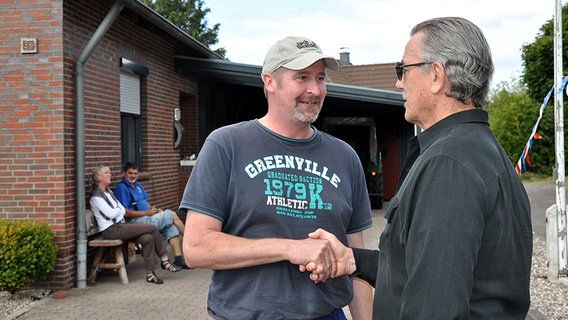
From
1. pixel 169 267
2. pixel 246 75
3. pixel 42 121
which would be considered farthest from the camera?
pixel 246 75

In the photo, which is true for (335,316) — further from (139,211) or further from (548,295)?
(139,211)

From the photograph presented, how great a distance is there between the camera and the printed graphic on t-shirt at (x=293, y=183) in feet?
8.16

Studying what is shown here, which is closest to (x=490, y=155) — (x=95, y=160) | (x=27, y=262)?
(x=27, y=262)

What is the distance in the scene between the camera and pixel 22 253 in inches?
261

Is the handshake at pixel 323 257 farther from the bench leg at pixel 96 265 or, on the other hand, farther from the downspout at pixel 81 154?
the bench leg at pixel 96 265

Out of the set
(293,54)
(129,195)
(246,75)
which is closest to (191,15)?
(246,75)

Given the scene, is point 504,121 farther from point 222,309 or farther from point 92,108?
point 222,309

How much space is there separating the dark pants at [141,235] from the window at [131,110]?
6.20 ft

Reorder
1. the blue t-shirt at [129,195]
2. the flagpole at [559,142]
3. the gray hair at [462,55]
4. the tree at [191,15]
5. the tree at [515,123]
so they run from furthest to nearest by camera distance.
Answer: the tree at [191,15], the tree at [515,123], the blue t-shirt at [129,195], the flagpole at [559,142], the gray hair at [462,55]

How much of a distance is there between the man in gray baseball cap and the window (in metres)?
7.23

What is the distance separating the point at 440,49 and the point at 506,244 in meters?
0.57

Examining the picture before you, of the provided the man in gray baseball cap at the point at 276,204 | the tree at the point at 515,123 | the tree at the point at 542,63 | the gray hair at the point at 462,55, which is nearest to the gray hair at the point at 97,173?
the man in gray baseball cap at the point at 276,204

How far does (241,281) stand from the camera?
2439 millimetres

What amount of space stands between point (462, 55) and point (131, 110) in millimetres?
8747
